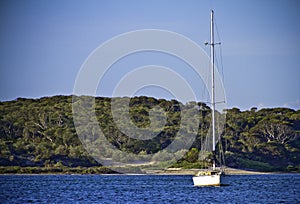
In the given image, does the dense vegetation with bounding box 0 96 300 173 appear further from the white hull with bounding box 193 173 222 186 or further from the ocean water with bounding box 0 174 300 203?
the white hull with bounding box 193 173 222 186

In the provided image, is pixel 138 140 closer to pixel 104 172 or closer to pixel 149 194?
pixel 104 172

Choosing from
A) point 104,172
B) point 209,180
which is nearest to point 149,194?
point 209,180

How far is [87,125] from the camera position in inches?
4783

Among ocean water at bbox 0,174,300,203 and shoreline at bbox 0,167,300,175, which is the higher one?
shoreline at bbox 0,167,300,175

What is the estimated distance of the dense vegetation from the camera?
11050 centimetres

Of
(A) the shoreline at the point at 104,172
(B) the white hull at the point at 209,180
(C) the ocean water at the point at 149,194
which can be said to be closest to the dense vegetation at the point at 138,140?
(A) the shoreline at the point at 104,172

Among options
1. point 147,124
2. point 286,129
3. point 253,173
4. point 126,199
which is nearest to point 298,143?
point 286,129

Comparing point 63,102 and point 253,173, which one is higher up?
point 63,102

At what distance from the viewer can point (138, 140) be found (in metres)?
115

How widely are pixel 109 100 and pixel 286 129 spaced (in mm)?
33537

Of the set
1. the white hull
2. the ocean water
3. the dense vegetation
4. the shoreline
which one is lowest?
the ocean water

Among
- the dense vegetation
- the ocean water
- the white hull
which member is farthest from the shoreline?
the white hull

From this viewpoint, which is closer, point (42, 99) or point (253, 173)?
point (253, 173)

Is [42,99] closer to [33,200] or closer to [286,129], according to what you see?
[286,129]
